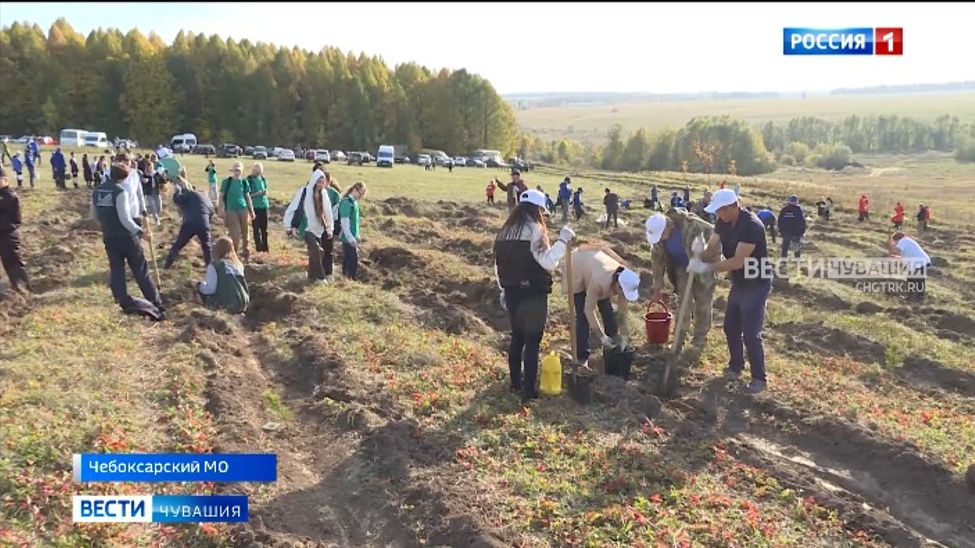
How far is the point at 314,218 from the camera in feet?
32.3

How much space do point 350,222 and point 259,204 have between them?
7.61 ft

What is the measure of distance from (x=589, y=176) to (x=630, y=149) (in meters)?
46.5

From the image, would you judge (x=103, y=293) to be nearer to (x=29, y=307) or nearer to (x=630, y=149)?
(x=29, y=307)

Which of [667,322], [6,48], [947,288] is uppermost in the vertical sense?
[6,48]

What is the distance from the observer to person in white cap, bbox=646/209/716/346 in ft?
26.0

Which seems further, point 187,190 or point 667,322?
point 187,190

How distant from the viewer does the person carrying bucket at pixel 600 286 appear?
7062mm

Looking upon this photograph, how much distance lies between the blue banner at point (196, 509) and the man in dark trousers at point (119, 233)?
410 centimetres

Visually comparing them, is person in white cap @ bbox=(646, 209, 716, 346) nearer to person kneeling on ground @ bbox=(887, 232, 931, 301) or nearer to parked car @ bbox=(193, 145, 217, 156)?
person kneeling on ground @ bbox=(887, 232, 931, 301)

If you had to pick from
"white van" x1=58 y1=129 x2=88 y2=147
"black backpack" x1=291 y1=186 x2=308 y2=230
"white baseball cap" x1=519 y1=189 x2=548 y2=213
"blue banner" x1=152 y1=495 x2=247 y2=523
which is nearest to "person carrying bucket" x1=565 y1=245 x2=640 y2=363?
"white baseball cap" x1=519 y1=189 x2=548 y2=213

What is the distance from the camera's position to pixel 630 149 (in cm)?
9169

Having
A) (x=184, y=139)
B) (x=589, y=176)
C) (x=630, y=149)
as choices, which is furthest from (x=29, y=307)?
(x=630, y=149)

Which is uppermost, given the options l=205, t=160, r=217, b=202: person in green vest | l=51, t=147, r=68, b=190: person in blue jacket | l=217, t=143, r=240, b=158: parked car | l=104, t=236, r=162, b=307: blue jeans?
l=217, t=143, r=240, b=158: parked car

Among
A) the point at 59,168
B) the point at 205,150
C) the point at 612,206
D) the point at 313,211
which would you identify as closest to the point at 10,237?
the point at 313,211
